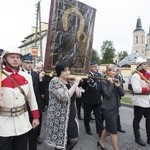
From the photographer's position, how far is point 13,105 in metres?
3.57

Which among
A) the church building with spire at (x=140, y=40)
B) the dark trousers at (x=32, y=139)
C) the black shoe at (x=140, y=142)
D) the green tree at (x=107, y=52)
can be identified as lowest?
the black shoe at (x=140, y=142)

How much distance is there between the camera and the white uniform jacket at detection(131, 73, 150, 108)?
20.8 ft

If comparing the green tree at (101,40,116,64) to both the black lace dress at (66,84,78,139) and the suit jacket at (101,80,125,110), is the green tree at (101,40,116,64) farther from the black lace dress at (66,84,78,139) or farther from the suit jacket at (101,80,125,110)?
the black lace dress at (66,84,78,139)

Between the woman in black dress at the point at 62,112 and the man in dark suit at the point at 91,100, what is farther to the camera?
the man in dark suit at the point at 91,100

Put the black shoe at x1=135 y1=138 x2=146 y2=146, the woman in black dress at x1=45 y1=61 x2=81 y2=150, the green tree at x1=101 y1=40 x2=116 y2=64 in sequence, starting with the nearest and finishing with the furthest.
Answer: the woman in black dress at x1=45 y1=61 x2=81 y2=150
the black shoe at x1=135 y1=138 x2=146 y2=146
the green tree at x1=101 y1=40 x2=116 y2=64

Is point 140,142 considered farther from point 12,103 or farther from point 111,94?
point 12,103

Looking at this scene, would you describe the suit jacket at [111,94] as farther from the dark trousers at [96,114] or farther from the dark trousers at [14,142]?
the dark trousers at [14,142]

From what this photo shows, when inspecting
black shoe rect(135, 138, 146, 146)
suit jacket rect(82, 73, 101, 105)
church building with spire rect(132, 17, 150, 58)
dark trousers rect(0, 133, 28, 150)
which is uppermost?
church building with spire rect(132, 17, 150, 58)

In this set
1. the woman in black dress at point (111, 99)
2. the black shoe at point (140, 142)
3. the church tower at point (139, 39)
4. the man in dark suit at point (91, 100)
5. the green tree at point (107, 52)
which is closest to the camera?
the woman in black dress at point (111, 99)

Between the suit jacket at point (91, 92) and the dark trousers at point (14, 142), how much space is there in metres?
3.67

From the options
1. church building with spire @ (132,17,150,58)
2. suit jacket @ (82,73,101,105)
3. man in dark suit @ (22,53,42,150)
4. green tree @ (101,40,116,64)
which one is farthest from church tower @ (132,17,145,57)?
man in dark suit @ (22,53,42,150)

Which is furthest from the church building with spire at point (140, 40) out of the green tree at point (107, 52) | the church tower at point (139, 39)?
the green tree at point (107, 52)

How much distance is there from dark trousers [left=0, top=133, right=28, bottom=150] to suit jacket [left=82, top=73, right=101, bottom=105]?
12.0ft

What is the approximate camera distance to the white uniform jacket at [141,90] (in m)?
6.34
